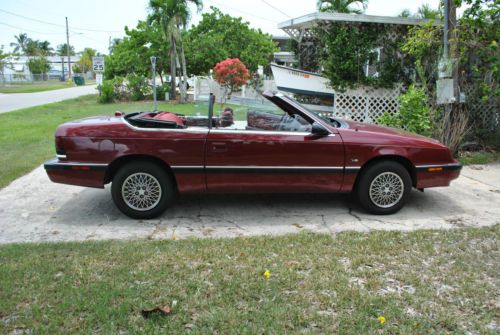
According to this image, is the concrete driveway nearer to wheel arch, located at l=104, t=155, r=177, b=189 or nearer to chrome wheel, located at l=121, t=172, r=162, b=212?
chrome wheel, located at l=121, t=172, r=162, b=212

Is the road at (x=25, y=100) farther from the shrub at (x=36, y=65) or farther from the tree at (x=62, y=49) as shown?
the tree at (x=62, y=49)

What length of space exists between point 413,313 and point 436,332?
0.80ft

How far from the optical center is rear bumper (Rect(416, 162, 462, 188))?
537 centimetres

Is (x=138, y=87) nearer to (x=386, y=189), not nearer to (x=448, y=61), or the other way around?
(x=448, y=61)

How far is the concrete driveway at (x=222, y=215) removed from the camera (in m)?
4.89

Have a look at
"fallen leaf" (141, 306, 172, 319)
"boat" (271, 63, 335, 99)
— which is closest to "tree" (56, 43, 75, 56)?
"boat" (271, 63, 335, 99)

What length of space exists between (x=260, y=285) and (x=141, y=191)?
2158 millimetres

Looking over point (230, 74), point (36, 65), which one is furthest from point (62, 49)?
point (230, 74)

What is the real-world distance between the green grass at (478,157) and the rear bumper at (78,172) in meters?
6.57

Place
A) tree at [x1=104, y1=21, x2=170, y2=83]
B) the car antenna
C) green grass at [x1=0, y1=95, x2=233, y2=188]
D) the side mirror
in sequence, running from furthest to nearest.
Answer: tree at [x1=104, y1=21, x2=170, y2=83]
green grass at [x1=0, y1=95, x2=233, y2=188]
the car antenna
the side mirror

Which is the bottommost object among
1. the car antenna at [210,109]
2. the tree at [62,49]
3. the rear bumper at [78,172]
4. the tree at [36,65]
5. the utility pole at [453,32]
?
the rear bumper at [78,172]

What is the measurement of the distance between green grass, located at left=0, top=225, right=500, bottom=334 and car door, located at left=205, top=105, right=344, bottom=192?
859mm

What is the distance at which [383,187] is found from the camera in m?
5.35

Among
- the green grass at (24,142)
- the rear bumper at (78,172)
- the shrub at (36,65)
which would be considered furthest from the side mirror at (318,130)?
the shrub at (36,65)
